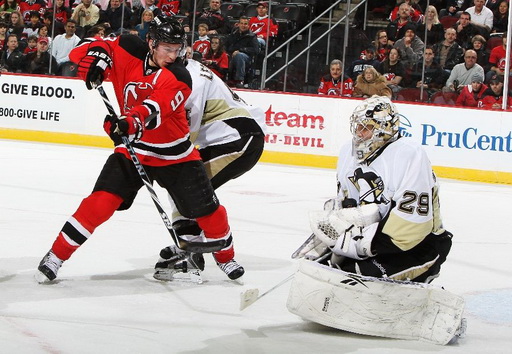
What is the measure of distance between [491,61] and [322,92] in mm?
1768

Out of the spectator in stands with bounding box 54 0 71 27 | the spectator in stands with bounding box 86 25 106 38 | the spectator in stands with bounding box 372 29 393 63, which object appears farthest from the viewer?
the spectator in stands with bounding box 54 0 71 27

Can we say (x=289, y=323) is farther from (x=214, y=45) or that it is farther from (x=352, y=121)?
(x=214, y=45)

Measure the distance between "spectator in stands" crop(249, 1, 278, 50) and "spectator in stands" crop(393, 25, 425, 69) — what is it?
1495 mm

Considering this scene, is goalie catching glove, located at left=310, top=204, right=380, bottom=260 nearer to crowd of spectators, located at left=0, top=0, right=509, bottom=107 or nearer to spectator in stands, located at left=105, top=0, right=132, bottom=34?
crowd of spectators, located at left=0, top=0, right=509, bottom=107

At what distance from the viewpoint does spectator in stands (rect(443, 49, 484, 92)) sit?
1016cm

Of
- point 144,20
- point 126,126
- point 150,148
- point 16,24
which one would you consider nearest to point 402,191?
point 126,126

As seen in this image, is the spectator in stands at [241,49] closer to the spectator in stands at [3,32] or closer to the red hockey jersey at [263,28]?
the red hockey jersey at [263,28]

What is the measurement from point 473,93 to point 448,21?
1.09 metres

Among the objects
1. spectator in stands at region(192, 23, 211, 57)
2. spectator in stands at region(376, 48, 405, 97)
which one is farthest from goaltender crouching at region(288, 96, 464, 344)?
spectator in stands at region(192, 23, 211, 57)

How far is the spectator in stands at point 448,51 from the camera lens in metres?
10.4

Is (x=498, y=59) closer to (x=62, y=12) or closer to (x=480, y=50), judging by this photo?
(x=480, y=50)

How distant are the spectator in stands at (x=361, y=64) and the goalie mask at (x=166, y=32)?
640 centimetres

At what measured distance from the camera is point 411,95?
10.3 metres

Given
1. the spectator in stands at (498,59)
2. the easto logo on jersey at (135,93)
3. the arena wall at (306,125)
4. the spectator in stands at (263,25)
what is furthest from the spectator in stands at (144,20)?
the easto logo on jersey at (135,93)
